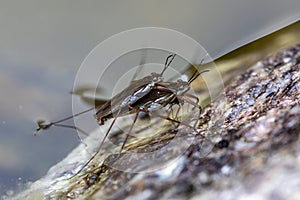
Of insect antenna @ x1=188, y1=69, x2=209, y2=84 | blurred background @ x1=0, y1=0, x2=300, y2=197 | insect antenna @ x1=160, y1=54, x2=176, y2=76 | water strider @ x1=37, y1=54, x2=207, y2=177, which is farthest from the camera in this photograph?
blurred background @ x1=0, y1=0, x2=300, y2=197

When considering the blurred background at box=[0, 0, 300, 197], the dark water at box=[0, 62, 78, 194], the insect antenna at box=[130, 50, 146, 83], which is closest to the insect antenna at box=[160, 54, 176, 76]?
the insect antenna at box=[130, 50, 146, 83]

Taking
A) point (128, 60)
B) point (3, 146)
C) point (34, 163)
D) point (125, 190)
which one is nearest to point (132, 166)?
point (125, 190)

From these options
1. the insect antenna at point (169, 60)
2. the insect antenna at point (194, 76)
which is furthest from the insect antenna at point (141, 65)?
the insect antenna at point (194, 76)

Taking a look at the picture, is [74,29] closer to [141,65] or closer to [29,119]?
[141,65]

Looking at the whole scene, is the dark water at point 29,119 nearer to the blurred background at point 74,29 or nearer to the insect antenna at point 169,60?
the blurred background at point 74,29

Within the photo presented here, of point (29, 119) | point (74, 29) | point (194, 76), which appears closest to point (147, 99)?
point (194, 76)

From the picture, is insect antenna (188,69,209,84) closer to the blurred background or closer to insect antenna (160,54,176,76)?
insect antenna (160,54,176,76)
